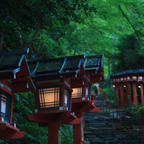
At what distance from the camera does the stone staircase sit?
58.9ft

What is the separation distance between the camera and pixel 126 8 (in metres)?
12.4

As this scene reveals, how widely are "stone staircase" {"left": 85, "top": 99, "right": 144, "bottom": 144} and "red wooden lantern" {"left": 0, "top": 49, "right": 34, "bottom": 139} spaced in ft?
39.7

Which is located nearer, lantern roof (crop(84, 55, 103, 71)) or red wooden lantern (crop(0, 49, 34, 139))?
red wooden lantern (crop(0, 49, 34, 139))

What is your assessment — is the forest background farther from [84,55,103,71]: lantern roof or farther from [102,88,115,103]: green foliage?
[102,88,115,103]: green foliage

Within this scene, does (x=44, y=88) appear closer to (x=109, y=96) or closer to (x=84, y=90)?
(x=84, y=90)

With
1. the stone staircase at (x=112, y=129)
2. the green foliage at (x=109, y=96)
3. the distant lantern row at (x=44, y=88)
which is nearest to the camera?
the distant lantern row at (x=44, y=88)

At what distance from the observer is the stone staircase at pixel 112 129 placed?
17938mm

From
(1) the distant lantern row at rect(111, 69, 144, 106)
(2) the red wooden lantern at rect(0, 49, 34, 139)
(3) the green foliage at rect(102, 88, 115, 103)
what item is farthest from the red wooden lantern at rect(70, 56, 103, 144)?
(3) the green foliage at rect(102, 88, 115, 103)

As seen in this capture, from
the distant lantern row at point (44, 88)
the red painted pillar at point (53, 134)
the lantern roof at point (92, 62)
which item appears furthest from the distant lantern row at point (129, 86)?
the red painted pillar at point (53, 134)

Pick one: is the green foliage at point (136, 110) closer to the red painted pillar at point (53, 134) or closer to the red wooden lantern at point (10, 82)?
the red painted pillar at point (53, 134)

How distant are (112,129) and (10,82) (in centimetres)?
1528

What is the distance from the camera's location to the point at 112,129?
20.0 metres

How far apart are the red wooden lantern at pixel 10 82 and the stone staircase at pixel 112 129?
12.1 meters

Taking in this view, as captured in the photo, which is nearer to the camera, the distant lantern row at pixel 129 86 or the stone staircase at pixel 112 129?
the stone staircase at pixel 112 129
